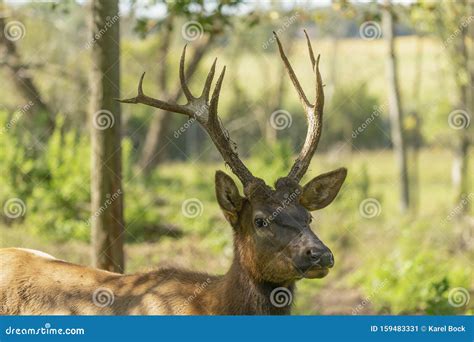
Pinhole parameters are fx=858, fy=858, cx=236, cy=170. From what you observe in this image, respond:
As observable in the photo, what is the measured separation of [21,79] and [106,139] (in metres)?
9.47

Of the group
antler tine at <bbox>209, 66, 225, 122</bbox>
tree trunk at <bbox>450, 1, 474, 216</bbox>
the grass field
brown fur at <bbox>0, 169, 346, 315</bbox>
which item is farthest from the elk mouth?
tree trunk at <bbox>450, 1, 474, 216</bbox>

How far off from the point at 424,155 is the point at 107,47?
40.3 meters

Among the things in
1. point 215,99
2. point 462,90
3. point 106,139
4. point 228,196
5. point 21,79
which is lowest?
point 228,196

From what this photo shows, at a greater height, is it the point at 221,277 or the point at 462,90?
the point at 462,90

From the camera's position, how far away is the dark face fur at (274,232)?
6828 millimetres

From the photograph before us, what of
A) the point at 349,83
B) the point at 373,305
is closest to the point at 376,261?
the point at 373,305

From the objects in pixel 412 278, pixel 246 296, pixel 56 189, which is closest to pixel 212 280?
pixel 246 296

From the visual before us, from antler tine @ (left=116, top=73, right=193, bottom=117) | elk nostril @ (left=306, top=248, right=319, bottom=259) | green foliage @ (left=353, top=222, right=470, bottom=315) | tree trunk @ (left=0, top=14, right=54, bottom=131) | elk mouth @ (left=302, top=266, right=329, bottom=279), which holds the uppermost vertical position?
tree trunk @ (left=0, top=14, right=54, bottom=131)

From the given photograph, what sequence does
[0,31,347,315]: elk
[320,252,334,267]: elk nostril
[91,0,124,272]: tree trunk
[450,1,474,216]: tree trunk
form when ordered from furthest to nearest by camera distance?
[450,1,474,216]: tree trunk → [91,0,124,272]: tree trunk → [0,31,347,315]: elk → [320,252,334,267]: elk nostril

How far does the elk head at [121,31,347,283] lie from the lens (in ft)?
22.6

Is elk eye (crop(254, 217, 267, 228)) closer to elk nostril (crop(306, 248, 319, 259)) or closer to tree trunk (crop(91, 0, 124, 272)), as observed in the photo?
elk nostril (crop(306, 248, 319, 259))

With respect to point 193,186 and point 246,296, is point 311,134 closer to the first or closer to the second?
point 246,296

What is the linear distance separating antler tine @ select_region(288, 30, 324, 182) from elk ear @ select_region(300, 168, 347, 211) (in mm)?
176

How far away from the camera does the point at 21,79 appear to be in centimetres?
→ 1797
